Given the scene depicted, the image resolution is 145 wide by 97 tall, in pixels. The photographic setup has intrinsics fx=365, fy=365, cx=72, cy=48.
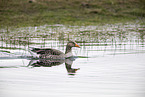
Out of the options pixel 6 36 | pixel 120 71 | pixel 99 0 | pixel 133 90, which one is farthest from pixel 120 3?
pixel 133 90

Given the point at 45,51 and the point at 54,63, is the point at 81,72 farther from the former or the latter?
the point at 45,51

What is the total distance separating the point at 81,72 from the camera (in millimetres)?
11719

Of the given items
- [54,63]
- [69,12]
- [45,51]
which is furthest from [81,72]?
[69,12]

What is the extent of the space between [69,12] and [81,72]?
2264 centimetres

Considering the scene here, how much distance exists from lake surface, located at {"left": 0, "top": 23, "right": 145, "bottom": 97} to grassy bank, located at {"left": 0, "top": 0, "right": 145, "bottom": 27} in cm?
1169

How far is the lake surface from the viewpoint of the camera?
910cm

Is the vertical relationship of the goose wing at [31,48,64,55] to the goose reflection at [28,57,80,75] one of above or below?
above

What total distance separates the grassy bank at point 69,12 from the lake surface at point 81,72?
460 inches

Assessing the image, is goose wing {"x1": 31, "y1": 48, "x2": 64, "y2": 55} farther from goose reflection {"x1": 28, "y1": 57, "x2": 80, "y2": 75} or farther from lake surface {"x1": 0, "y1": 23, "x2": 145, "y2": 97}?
lake surface {"x1": 0, "y1": 23, "x2": 145, "y2": 97}

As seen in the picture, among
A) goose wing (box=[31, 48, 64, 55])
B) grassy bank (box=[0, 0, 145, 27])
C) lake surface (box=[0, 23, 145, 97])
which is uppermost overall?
grassy bank (box=[0, 0, 145, 27])

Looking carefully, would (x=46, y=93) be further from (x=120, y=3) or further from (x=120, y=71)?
(x=120, y=3)

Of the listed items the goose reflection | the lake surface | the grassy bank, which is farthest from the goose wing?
the grassy bank

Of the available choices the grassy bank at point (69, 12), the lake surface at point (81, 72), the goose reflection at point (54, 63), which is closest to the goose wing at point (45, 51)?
the goose reflection at point (54, 63)

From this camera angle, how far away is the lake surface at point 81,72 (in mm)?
9102
